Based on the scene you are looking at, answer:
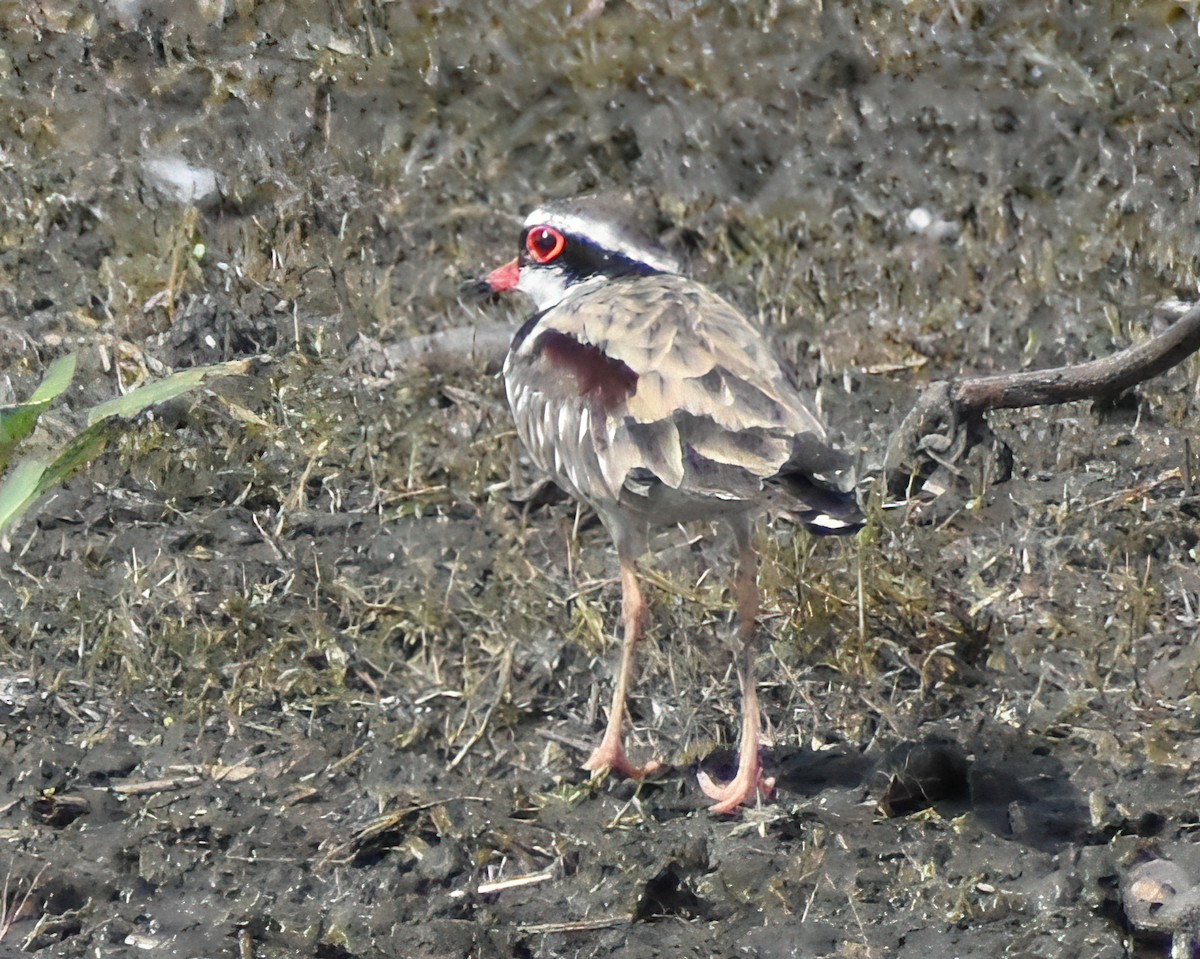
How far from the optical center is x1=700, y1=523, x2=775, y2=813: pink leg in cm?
378

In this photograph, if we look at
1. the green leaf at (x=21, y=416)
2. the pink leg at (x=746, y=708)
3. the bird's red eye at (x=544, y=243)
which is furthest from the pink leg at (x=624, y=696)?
the green leaf at (x=21, y=416)

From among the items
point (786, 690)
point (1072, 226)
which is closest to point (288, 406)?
point (786, 690)

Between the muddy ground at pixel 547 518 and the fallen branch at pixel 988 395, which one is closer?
the muddy ground at pixel 547 518

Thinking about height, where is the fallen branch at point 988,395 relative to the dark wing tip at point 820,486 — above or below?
below

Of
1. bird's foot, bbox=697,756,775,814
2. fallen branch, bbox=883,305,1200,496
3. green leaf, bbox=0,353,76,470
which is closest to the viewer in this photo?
green leaf, bbox=0,353,76,470

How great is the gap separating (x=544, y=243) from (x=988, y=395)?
139 centimetres

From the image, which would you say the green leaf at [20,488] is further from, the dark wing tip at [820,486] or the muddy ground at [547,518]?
the dark wing tip at [820,486]

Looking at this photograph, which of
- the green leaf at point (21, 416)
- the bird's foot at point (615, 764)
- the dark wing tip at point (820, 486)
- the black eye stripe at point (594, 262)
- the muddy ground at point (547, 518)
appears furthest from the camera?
the black eye stripe at point (594, 262)

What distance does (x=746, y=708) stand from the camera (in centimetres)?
392

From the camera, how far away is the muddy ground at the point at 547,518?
3.48 meters

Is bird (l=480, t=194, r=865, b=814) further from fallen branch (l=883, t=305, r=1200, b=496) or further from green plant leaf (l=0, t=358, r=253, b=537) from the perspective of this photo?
green plant leaf (l=0, t=358, r=253, b=537)

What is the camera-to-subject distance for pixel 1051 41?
577 centimetres

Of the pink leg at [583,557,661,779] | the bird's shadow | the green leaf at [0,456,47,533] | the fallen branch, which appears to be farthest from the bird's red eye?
the green leaf at [0,456,47,533]

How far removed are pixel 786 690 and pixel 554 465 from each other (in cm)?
89
